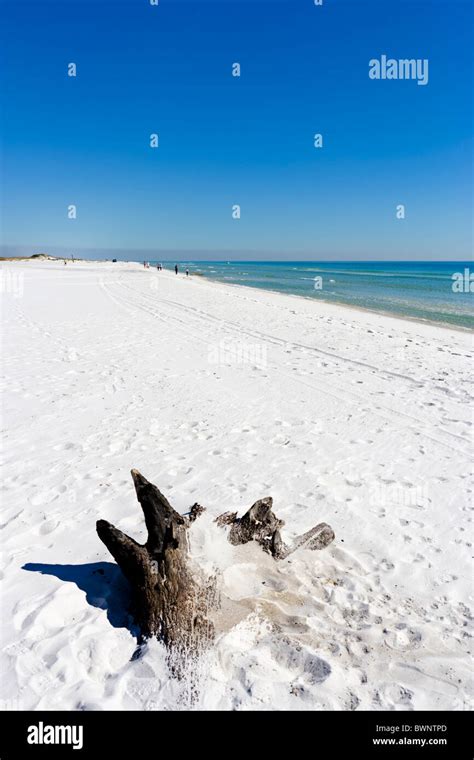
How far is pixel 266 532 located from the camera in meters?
4.15

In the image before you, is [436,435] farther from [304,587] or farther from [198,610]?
[198,610]

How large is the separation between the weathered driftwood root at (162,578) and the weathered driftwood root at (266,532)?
67 centimetres

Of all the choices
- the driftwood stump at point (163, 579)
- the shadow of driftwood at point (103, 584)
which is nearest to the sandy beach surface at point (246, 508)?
the shadow of driftwood at point (103, 584)

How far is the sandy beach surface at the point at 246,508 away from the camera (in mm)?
2908

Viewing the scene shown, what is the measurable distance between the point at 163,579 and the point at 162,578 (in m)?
0.01
